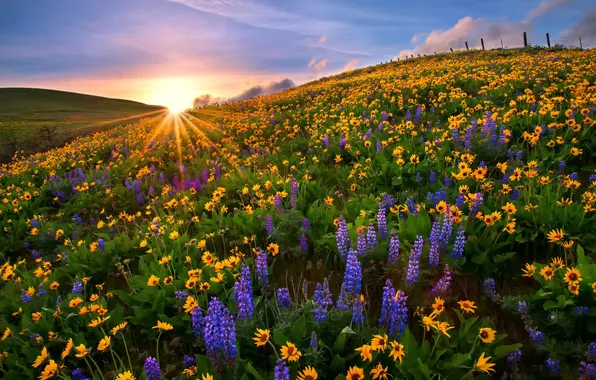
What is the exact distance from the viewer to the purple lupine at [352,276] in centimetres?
314

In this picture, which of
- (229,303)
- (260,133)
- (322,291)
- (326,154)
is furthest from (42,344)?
(260,133)

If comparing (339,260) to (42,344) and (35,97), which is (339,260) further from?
(35,97)

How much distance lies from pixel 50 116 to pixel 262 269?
66769 mm

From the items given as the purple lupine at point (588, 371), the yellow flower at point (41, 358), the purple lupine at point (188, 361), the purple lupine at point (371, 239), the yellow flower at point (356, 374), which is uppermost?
the purple lupine at point (371, 239)

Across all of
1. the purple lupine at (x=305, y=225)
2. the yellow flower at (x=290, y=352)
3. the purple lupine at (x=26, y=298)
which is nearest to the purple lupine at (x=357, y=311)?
the yellow flower at (x=290, y=352)

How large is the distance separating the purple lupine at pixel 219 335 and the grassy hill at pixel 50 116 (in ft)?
104

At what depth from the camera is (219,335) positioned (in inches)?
103

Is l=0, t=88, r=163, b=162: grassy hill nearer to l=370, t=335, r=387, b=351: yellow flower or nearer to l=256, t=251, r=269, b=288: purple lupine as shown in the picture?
l=256, t=251, r=269, b=288: purple lupine

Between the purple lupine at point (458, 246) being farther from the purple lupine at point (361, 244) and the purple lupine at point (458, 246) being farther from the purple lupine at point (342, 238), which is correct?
the purple lupine at point (342, 238)

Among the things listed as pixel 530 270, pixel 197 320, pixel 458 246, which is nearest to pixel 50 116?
pixel 197 320

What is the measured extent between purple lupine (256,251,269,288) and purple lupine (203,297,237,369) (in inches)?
35.2

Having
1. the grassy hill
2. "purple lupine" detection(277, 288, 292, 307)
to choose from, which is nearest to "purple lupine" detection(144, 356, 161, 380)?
"purple lupine" detection(277, 288, 292, 307)

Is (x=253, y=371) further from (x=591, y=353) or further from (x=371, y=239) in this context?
(x=591, y=353)

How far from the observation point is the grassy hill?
32656 mm
